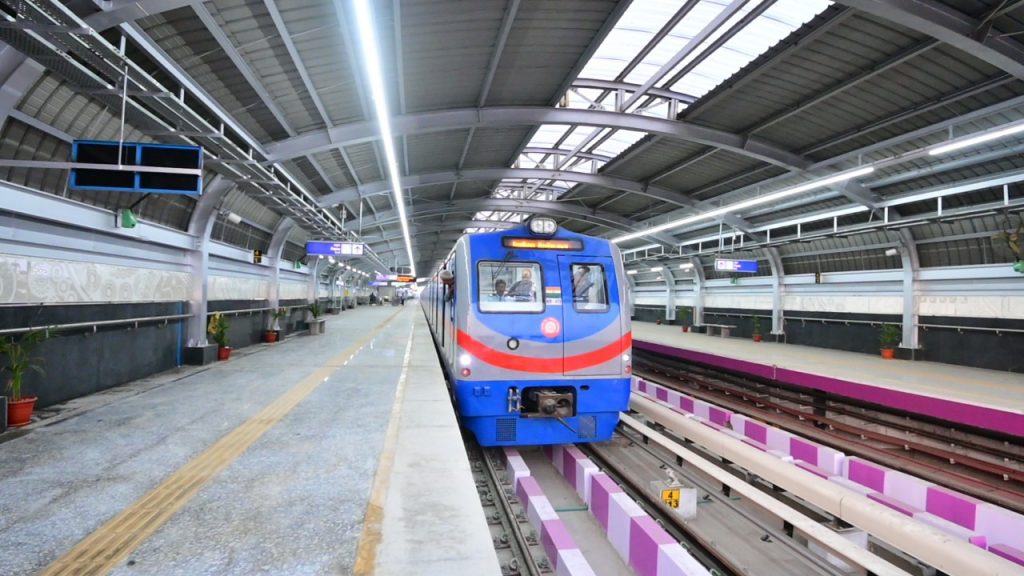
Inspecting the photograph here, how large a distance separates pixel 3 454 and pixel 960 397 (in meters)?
12.2

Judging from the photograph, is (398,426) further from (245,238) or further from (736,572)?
(245,238)

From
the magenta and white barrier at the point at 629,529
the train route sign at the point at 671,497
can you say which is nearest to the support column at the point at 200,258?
the magenta and white barrier at the point at 629,529

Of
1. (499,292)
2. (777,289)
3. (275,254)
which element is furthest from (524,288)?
(777,289)

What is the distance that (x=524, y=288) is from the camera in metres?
5.79

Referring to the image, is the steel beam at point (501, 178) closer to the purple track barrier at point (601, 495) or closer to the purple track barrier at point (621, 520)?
the purple track barrier at point (601, 495)

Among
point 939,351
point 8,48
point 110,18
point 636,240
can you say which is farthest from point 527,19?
point 636,240

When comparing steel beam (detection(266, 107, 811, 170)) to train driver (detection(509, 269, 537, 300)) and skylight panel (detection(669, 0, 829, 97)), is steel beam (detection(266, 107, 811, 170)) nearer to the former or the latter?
skylight panel (detection(669, 0, 829, 97))

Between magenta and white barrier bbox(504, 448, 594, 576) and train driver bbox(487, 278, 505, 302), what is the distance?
197 centimetres

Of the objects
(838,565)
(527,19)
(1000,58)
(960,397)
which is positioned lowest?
(838,565)

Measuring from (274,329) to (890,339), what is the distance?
18217mm

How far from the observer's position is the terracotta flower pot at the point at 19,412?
4961mm

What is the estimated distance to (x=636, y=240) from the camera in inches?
973

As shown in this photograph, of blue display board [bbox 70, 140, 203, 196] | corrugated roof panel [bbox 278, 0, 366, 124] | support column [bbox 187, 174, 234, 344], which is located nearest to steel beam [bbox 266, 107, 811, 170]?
corrugated roof panel [bbox 278, 0, 366, 124]

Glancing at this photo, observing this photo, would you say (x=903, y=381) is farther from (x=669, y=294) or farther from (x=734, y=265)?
(x=669, y=294)
